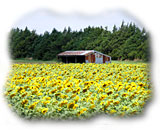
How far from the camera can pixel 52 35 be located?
171cm

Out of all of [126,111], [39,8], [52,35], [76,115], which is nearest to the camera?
[76,115]

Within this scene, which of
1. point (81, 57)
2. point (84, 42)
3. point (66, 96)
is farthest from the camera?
point (84, 42)

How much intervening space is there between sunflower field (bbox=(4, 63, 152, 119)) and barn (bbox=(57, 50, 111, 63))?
0.76 feet

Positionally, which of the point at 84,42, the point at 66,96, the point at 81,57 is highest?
the point at 84,42

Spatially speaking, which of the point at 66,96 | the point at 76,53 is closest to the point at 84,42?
the point at 76,53

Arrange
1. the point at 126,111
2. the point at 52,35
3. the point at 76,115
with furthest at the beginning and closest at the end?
the point at 52,35 < the point at 126,111 < the point at 76,115

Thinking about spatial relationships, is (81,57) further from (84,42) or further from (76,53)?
(84,42)

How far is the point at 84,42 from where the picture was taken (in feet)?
6.36

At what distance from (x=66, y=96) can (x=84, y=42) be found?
0.60 meters

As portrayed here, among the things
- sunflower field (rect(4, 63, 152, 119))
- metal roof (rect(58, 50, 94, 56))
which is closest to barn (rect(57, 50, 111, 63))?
metal roof (rect(58, 50, 94, 56))

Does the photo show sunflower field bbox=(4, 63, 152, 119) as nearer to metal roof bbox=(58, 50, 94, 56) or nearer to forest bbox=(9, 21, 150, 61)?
forest bbox=(9, 21, 150, 61)
